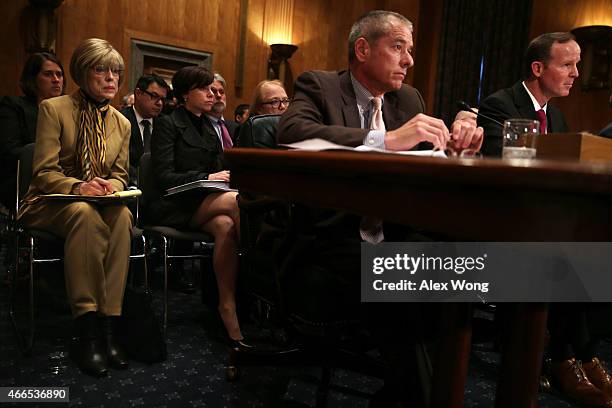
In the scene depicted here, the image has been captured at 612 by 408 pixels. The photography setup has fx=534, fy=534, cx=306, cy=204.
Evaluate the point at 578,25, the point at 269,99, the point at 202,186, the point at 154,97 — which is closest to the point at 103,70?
the point at 202,186

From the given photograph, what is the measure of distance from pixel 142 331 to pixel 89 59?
1223mm

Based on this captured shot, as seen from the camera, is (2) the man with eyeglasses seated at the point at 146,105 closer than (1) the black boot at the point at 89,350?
No

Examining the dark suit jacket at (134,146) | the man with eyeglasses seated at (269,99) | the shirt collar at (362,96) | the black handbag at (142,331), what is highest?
the man with eyeglasses seated at (269,99)

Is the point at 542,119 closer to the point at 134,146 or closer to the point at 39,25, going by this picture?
the point at 134,146

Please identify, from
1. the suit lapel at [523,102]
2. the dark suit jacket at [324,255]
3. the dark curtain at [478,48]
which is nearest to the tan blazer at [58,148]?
the dark suit jacket at [324,255]

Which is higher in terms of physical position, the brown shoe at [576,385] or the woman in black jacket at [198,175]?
the woman in black jacket at [198,175]

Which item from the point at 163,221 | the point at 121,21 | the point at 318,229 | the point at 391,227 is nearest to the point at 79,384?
the point at 163,221

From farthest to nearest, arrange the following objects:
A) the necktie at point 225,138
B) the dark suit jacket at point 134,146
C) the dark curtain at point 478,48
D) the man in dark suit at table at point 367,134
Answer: the dark curtain at point 478,48, the dark suit jacket at point 134,146, the necktie at point 225,138, the man in dark suit at table at point 367,134

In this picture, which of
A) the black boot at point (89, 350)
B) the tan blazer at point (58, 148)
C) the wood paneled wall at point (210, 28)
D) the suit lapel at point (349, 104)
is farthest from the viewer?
the wood paneled wall at point (210, 28)

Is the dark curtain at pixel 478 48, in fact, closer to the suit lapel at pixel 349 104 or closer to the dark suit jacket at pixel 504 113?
the dark suit jacket at pixel 504 113

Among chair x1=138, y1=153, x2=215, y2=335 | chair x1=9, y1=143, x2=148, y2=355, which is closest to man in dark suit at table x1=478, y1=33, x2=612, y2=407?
chair x1=138, y1=153, x2=215, y2=335

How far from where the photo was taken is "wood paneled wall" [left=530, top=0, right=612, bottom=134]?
5.23 m

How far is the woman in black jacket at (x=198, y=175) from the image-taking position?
7.83 feet

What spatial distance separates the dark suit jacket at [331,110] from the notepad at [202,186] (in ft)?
2.38
